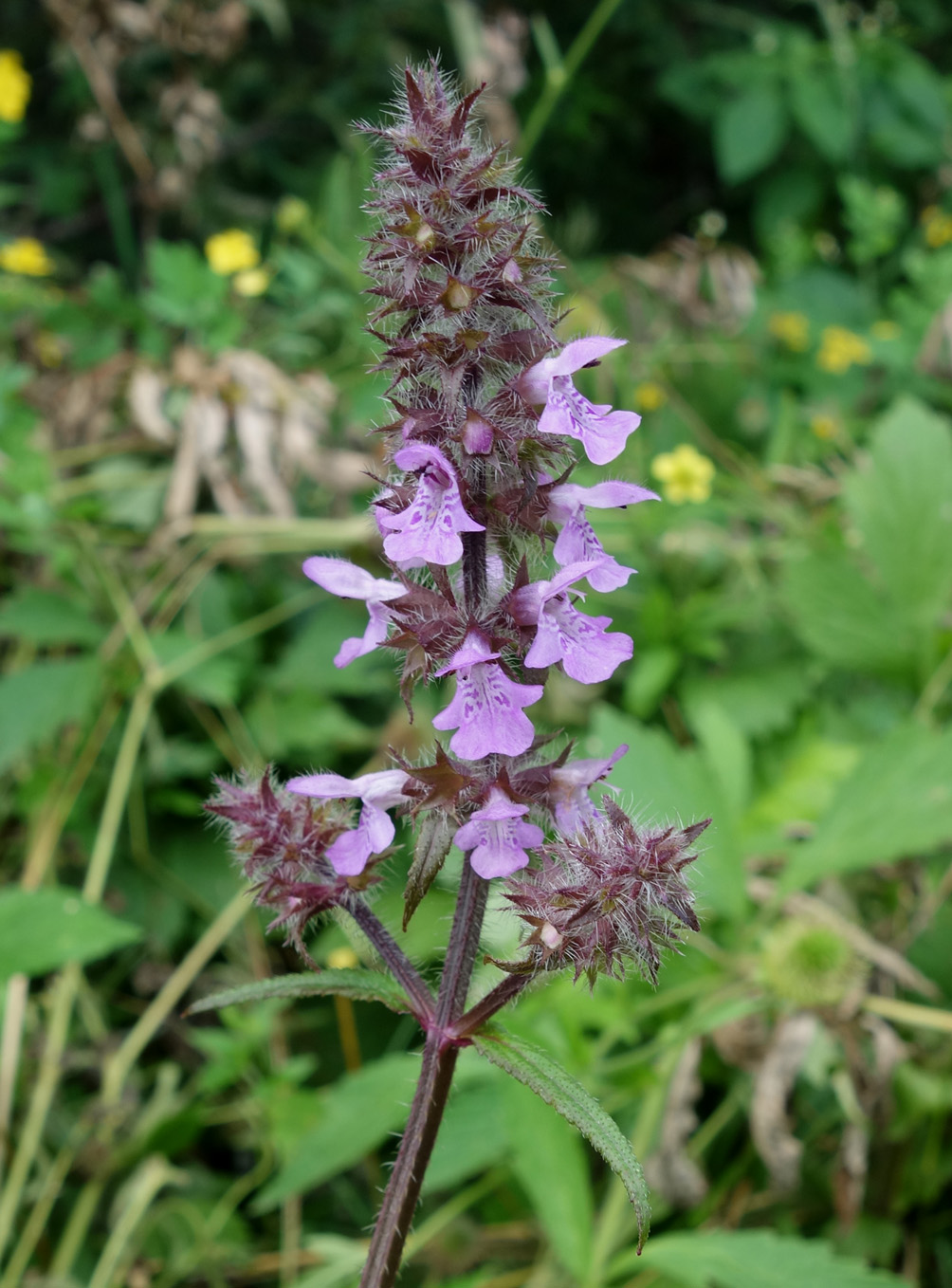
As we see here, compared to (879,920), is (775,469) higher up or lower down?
higher up

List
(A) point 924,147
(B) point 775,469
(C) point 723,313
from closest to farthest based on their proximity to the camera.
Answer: (B) point 775,469 < (C) point 723,313 < (A) point 924,147

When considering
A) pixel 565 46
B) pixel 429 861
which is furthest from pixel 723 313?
pixel 429 861

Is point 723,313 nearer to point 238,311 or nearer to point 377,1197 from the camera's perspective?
point 238,311

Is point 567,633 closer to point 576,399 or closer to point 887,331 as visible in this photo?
point 576,399

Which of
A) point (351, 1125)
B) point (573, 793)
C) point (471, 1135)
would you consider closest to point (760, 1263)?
point (471, 1135)

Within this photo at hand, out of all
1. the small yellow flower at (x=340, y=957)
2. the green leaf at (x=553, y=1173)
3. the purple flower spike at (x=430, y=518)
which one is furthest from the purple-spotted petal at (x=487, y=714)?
the small yellow flower at (x=340, y=957)

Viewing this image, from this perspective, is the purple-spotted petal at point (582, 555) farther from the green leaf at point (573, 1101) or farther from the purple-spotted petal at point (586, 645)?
the green leaf at point (573, 1101)
